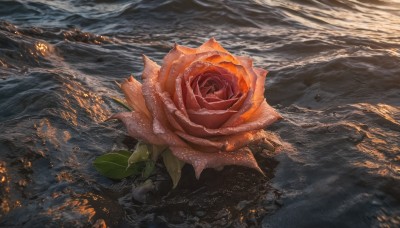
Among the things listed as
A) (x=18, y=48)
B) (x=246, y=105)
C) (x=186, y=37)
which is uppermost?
(x=246, y=105)

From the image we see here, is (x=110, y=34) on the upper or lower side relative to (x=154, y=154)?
lower

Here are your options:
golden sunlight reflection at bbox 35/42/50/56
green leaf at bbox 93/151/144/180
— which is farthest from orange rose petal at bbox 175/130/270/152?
golden sunlight reflection at bbox 35/42/50/56

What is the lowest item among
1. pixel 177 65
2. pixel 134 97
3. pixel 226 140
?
pixel 226 140

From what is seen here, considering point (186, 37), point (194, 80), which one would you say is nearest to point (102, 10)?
point (186, 37)

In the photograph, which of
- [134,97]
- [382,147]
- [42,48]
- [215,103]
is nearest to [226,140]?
[215,103]

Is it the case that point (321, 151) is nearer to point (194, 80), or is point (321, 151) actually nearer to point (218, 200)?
point (218, 200)

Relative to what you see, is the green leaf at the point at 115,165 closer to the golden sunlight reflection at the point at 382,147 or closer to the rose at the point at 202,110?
the rose at the point at 202,110

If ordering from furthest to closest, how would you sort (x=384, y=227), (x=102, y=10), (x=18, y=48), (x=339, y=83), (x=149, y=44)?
(x=102, y=10)
(x=149, y=44)
(x=18, y=48)
(x=339, y=83)
(x=384, y=227)

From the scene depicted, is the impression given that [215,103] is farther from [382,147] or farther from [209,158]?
[382,147]
